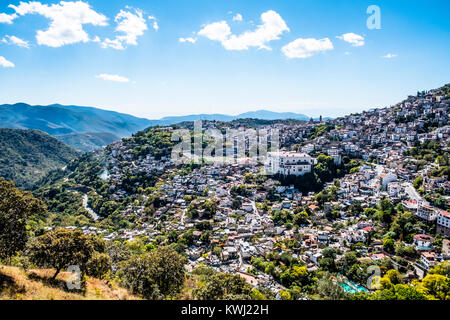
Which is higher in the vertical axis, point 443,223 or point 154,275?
point 154,275

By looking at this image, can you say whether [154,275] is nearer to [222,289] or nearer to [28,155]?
[222,289]

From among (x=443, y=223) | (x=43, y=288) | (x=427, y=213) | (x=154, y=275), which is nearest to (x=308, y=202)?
(x=427, y=213)

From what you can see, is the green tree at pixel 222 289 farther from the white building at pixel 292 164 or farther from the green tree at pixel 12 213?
the white building at pixel 292 164

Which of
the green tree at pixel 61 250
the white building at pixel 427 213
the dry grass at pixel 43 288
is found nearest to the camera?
the dry grass at pixel 43 288

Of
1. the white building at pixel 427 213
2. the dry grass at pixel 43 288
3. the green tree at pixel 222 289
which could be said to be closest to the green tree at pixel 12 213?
the dry grass at pixel 43 288

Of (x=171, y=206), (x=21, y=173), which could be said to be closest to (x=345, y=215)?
(x=171, y=206)

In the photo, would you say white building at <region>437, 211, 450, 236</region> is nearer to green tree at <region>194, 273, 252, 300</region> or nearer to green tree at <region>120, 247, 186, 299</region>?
green tree at <region>194, 273, 252, 300</region>

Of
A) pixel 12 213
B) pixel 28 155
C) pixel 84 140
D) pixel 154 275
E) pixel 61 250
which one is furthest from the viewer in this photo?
pixel 84 140
